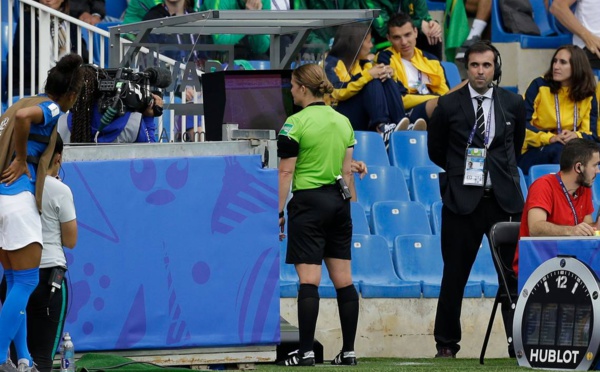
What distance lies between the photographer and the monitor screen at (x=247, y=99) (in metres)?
9.33

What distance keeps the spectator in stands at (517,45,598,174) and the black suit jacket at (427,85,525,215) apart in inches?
102

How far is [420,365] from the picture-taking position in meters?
8.73

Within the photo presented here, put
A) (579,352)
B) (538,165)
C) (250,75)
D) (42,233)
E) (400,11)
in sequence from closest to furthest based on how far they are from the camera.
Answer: (42,233) < (579,352) < (250,75) < (538,165) < (400,11)

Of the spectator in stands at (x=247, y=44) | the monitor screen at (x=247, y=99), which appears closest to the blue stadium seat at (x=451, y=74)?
the spectator in stands at (x=247, y=44)

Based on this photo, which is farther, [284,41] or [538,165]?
[538,165]

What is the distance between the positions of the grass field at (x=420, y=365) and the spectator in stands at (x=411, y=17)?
5.01m

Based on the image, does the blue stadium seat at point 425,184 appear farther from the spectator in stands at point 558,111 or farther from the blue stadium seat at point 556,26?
the blue stadium seat at point 556,26

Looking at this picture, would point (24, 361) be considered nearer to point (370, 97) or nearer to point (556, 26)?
point (370, 97)

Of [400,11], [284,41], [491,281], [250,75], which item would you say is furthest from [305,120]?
[400,11]

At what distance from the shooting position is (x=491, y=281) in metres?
10.9

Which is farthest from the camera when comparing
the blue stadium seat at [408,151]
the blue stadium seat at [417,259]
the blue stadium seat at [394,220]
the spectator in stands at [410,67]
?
the spectator in stands at [410,67]

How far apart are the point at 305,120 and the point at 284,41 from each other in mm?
1700

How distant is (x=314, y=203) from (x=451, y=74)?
554 cm

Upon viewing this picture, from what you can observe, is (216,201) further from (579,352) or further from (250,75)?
(579,352)
